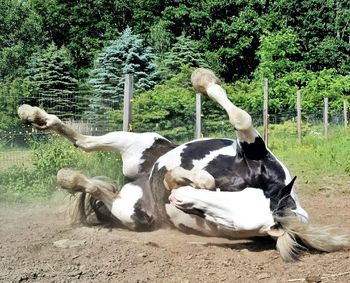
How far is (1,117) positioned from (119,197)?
304 inches

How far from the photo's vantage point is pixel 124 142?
502 centimetres

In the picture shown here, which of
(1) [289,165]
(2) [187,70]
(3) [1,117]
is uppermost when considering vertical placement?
(2) [187,70]

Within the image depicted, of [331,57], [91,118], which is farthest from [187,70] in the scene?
[91,118]

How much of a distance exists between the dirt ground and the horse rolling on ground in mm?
137

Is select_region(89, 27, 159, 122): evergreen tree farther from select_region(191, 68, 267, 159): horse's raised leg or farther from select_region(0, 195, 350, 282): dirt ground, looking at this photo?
select_region(191, 68, 267, 159): horse's raised leg

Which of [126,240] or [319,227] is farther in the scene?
[126,240]

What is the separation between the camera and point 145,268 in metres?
3.30

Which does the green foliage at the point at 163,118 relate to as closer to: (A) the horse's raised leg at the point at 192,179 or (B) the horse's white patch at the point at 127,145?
(B) the horse's white patch at the point at 127,145

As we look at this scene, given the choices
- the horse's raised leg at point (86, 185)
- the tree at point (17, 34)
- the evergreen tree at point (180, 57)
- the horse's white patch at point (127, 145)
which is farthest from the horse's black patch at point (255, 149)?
the tree at point (17, 34)

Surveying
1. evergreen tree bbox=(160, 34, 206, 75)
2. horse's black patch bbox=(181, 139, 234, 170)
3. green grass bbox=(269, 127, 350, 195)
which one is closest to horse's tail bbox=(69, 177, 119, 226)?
horse's black patch bbox=(181, 139, 234, 170)

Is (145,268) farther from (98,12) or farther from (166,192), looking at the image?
(98,12)

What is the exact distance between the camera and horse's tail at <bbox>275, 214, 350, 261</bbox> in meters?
3.40

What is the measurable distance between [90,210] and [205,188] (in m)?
1.64

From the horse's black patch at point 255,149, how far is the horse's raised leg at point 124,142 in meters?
1.16
